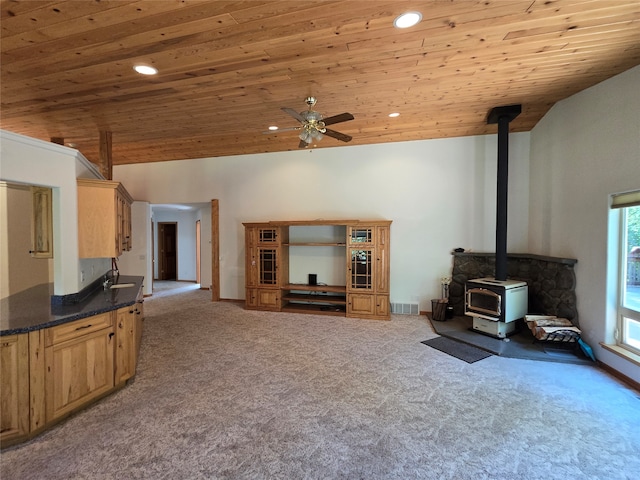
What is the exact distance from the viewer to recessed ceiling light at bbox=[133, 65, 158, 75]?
114 inches

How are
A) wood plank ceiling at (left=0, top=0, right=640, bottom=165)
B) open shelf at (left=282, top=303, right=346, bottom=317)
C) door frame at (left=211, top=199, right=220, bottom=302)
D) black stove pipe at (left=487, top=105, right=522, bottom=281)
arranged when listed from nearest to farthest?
wood plank ceiling at (left=0, top=0, right=640, bottom=165)
black stove pipe at (left=487, top=105, right=522, bottom=281)
open shelf at (left=282, top=303, right=346, bottom=317)
door frame at (left=211, top=199, right=220, bottom=302)

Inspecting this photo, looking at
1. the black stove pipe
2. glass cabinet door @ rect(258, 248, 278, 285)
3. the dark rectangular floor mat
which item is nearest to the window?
the black stove pipe

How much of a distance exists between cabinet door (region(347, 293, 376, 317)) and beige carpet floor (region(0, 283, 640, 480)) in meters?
1.33

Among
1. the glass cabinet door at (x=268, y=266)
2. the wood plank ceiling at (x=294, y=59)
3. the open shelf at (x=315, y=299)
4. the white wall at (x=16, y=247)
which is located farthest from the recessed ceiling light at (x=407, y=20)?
the white wall at (x=16, y=247)

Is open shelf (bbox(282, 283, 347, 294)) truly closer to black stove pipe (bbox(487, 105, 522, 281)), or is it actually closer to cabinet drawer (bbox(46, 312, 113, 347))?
black stove pipe (bbox(487, 105, 522, 281))

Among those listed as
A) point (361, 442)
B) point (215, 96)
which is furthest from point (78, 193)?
point (361, 442)

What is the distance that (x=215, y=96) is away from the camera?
3.63 metres

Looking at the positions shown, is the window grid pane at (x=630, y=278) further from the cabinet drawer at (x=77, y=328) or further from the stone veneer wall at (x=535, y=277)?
the cabinet drawer at (x=77, y=328)

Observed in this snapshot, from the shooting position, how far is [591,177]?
11.3ft

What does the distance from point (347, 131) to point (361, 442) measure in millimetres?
4490

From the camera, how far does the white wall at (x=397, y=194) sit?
5.13m

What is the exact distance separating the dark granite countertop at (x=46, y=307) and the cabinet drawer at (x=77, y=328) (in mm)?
46

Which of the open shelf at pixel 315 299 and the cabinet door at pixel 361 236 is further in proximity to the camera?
the open shelf at pixel 315 299

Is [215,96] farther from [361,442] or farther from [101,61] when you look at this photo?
[361,442]
